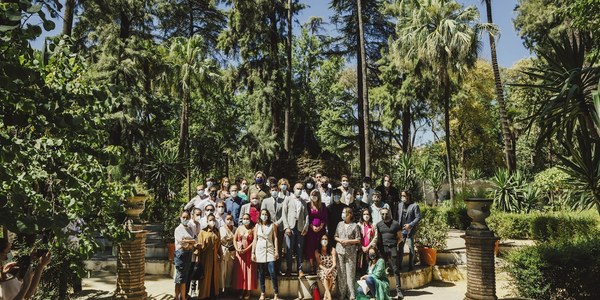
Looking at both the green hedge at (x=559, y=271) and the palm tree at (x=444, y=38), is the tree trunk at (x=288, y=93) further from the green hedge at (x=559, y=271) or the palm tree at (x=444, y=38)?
the green hedge at (x=559, y=271)

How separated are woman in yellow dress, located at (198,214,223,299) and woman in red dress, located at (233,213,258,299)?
0.42 m

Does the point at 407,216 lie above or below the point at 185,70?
Result: below

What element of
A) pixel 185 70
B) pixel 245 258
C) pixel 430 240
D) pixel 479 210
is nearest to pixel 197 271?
pixel 245 258

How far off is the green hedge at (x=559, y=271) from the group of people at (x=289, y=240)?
92.6 inches

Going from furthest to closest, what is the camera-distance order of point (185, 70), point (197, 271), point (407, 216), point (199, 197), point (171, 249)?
point (185, 70) < point (171, 249) < point (199, 197) < point (407, 216) < point (197, 271)

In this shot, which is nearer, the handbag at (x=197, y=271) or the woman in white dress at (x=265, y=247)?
the handbag at (x=197, y=271)

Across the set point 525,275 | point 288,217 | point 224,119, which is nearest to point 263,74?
point 224,119

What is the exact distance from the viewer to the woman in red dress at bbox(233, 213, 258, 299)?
808cm

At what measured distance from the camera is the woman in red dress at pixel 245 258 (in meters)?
8.08

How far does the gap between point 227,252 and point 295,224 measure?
5.07 feet

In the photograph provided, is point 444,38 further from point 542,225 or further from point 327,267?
point 327,267

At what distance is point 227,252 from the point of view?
834 centimetres

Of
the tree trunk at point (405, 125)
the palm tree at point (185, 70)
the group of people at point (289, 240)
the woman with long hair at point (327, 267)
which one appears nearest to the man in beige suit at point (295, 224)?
the group of people at point (289, 240)

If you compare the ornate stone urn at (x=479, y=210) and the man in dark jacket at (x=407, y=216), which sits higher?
the ornate stone urn at (x=479, y=210)
